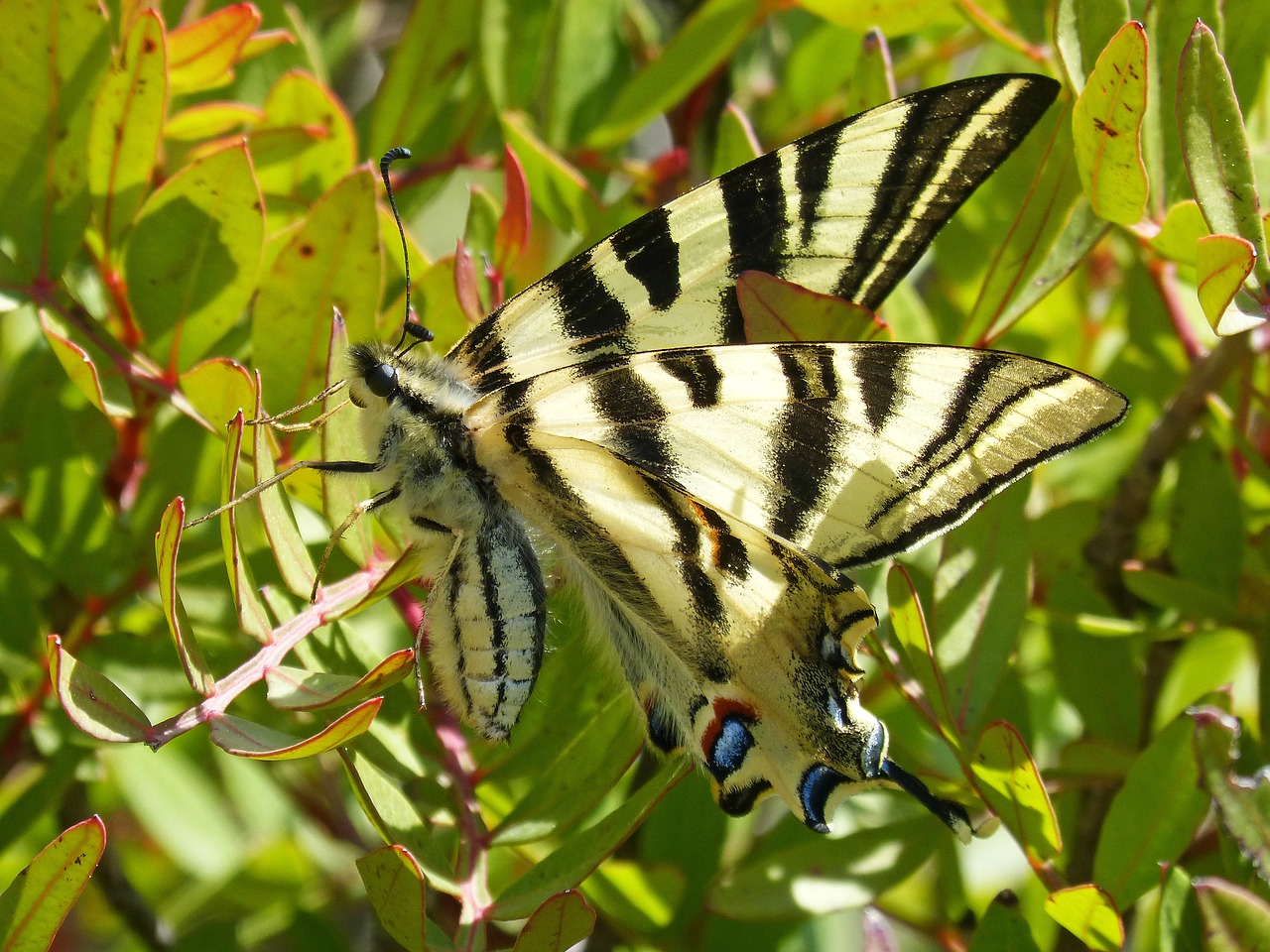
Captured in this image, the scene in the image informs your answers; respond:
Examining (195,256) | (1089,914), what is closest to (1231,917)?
(1089,914)

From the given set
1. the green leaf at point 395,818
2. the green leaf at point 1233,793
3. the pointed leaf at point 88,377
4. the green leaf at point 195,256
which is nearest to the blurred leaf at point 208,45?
the green leaf at point 195,256

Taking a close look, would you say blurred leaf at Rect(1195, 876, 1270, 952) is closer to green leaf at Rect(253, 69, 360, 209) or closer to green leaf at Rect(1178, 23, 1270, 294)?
green leaf at Rect(1178, 23, 1270, 294)

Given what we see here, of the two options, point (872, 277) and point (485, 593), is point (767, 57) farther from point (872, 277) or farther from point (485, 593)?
point (485, 593)

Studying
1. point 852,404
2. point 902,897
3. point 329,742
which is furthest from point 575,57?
point 902,897

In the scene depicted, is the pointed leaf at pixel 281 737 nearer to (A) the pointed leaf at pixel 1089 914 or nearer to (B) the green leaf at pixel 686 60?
(A) the pointed leaf at pixel 1089 914

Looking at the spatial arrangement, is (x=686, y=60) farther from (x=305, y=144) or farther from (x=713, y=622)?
(x=713, y=622)
